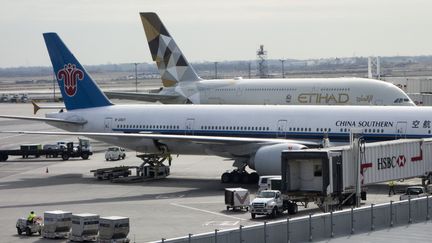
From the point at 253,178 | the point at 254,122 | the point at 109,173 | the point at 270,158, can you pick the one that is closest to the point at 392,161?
the point at 270,158

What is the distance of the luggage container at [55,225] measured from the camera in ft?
126

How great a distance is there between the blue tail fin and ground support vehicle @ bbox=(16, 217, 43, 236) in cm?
2472

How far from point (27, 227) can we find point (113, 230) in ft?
15.2

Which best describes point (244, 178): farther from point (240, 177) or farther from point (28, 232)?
point (28, 232)

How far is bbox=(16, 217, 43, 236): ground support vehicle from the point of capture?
39.2m

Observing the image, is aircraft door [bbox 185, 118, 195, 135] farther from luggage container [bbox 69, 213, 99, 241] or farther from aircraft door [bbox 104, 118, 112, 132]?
luggage container [bbox 69, 213, 99, 241]

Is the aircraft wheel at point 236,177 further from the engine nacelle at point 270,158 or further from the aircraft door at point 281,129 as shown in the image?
the aircraft door at point 281,129

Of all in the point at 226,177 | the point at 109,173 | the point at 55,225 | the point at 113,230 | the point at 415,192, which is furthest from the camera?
the point at 109,173

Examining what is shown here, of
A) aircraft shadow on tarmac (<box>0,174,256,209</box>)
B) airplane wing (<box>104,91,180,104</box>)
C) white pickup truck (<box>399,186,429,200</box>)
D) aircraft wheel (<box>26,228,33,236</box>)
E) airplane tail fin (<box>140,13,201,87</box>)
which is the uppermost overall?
airplane tail fin (<box>140,13,201,87</box>)

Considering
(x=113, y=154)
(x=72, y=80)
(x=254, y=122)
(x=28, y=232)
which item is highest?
(x=72, y=80)

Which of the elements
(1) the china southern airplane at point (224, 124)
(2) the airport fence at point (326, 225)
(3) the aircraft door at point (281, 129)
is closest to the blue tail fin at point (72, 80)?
(1) the china southern airplane at point (224, 124)

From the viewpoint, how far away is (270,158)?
5169cm

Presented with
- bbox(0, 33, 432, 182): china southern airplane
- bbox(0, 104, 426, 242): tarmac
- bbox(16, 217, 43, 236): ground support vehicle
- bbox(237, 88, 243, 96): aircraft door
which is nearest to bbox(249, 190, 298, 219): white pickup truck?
bbox(0, 104, 426, 242): tarmac

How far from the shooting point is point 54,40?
6431 centimetres
